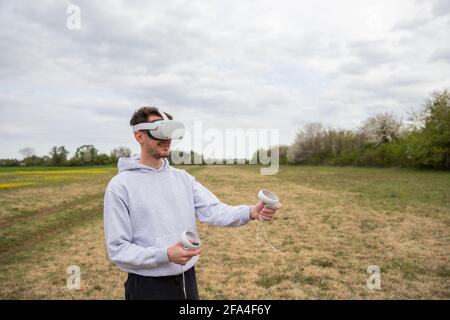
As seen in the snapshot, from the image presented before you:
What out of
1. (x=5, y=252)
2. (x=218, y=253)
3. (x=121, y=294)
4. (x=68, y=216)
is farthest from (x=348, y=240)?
(x=68, y=216)

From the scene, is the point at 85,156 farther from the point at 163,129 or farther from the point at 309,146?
the point at 163,129

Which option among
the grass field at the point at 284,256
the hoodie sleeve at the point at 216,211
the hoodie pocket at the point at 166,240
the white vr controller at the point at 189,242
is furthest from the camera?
the grass field at the point at 284,256

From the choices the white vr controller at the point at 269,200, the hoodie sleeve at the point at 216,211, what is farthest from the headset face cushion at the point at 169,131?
the white vr controller at the point at 269,200

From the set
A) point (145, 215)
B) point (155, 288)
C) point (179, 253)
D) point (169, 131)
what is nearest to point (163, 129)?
point (169, 131)

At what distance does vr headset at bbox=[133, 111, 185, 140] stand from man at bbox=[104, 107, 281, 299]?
1.6 inches

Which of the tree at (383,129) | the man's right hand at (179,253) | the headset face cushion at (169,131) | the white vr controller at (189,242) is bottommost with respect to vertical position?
the man's right hand at (179,253)

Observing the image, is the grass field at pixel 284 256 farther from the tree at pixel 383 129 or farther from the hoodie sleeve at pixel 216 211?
the tree at pixel 383 129

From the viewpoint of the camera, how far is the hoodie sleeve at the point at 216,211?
3.21 meters

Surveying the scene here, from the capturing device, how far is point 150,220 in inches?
106
